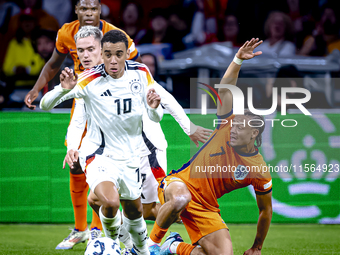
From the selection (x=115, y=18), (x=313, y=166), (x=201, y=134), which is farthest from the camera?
(x=115, y=18)

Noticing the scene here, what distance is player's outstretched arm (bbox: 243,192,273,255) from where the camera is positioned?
3.34 m

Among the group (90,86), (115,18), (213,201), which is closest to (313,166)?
(213,201)

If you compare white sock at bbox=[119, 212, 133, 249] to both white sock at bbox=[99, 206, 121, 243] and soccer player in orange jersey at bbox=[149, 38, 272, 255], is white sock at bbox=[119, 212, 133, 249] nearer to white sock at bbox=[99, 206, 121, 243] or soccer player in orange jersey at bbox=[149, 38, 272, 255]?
soccer player in orange jersey at bbox=[149, 38, 272, 255]

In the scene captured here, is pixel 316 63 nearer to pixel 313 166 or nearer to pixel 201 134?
pixel 313 166

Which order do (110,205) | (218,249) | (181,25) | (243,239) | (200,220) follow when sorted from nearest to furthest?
(110,205) → (218,249) → (200,220) → (243,239) → (181,25)

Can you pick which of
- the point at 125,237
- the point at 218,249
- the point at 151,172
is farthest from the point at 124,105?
the point at 218,249

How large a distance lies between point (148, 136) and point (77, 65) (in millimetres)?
890

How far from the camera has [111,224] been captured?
10.0 feet

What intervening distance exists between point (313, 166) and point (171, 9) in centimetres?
328

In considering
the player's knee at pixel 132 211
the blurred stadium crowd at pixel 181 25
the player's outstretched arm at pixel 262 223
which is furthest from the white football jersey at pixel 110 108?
the blurred stadium crowd at pixel 181 25

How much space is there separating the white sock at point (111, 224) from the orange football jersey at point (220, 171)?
616 millimetres

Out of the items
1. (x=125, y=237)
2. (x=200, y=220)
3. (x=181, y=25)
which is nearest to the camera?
(x=200, y=220)

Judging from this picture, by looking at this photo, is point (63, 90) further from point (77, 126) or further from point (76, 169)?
point (76, 169)

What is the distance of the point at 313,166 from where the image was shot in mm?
4965
